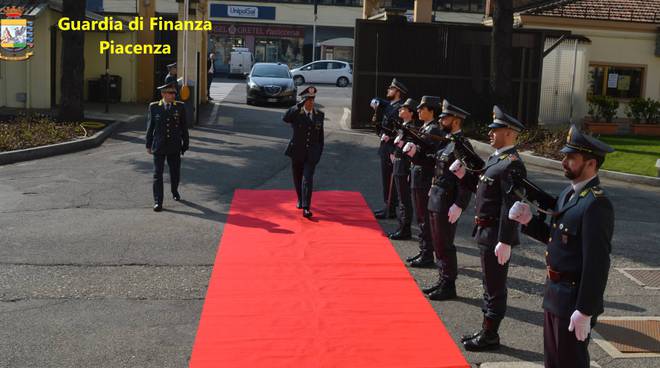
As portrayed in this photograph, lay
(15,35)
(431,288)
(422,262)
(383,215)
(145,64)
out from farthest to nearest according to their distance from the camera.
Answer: (145,64), (15,35), (383,215), (422,262), (431,288)

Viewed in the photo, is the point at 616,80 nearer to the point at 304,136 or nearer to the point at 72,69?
the point at 72,69

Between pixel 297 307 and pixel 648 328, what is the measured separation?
11.4 feet

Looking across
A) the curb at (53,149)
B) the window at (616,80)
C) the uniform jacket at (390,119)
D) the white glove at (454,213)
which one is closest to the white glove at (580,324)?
the white glove at (454,213)

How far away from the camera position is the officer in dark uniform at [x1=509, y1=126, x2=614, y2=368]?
4.70 m

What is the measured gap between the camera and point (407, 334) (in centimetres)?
677

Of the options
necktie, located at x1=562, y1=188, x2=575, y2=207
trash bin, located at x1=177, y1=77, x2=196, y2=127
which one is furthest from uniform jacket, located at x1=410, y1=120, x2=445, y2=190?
trash bin, located at x1=177, y1=77, x2=196, y2=127

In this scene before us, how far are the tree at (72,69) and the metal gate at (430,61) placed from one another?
767 centimetres

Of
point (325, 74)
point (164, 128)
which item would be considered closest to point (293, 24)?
point (325, 74)

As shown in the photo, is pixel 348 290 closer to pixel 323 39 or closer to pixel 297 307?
pixel 297 307

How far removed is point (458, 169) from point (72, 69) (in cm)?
1535

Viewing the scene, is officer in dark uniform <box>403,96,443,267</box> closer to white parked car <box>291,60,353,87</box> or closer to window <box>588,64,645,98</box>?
window <box>588,64,645,98</box>

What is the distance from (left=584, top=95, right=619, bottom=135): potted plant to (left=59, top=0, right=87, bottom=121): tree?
51.5 ft

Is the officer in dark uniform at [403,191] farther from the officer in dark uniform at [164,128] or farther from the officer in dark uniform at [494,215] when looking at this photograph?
the officer in dark uniform at [164,128]

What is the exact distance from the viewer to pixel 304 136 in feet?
37.1
